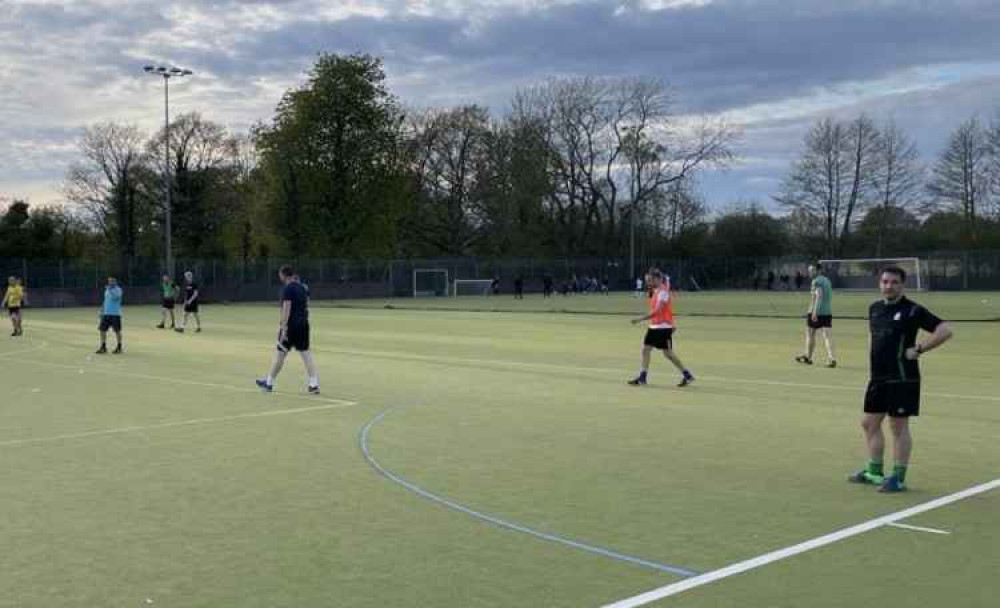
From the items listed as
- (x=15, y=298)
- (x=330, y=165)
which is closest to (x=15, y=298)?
(x=15, y=298)

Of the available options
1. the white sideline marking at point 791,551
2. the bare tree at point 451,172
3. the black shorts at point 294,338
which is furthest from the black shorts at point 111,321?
the bare tree at point 451,172

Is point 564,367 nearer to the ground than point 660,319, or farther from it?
nearer to the ground

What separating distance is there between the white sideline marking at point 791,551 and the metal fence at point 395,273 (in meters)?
51.6

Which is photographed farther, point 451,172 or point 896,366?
point 451,172

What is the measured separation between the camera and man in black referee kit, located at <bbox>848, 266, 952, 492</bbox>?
24.0ft

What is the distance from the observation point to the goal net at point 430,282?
68562 millimetres

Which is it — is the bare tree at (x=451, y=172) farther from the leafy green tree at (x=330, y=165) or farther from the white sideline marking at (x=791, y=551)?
the white sideline marking at (x=791, y=551)

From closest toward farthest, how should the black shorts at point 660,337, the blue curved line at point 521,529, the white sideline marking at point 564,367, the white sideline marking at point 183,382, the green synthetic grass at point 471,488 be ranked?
the green synthetic grass at point 471,488, the blue curved line at point 521,529, the white sideline marking at point 183,382, the white sideline marking at point 564,367, the black shorts at point 660,337

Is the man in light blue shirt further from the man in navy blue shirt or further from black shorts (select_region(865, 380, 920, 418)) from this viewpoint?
black shorts (select_region(865, 380, 920, 418))

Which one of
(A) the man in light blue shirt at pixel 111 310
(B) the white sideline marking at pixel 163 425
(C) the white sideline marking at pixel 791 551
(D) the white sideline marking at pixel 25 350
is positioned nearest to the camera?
A: (C) the white sideline marking at pixel 791 551

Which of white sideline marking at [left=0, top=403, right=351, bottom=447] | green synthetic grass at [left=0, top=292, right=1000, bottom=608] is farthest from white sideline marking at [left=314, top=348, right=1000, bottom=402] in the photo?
white sideline marking at [left=0, top=403, right=351, bottom=447]

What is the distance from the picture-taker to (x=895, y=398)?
7.36 meters

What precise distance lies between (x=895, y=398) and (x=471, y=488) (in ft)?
11.1

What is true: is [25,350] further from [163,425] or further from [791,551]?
[791,551]
